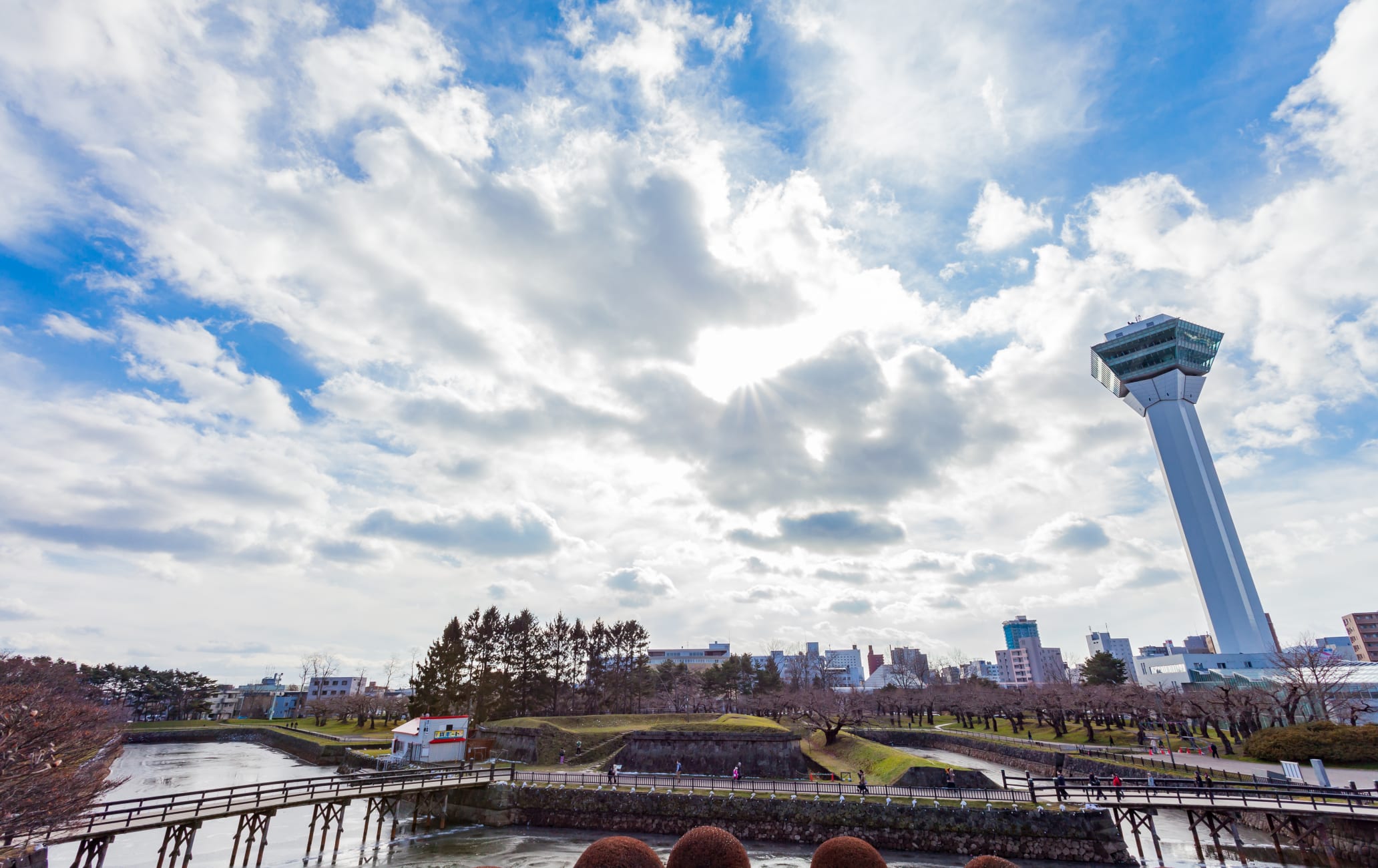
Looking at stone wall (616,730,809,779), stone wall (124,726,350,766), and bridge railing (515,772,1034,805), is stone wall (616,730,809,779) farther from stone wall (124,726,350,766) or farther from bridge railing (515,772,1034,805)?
stone wall (124,726,350,766)

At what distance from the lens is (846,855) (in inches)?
701

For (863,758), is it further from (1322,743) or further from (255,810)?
(255,810)

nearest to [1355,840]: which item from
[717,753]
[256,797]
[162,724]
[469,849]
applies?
[717,753]

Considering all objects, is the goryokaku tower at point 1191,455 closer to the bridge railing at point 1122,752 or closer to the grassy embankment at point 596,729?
the bridge railing at point 1122,752

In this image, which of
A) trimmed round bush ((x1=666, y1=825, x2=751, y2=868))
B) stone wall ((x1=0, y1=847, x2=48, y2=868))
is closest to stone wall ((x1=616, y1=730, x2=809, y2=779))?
trimmed round bush ((x1=666, y1=825, x2=751, y2=868))

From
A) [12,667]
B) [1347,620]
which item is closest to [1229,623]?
[1347,620]

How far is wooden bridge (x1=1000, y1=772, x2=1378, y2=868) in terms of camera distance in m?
28.5

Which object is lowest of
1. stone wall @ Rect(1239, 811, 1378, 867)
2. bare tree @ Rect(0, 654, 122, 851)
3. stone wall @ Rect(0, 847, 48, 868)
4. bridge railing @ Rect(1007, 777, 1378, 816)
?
stone wall @ Rect(1239, 811, 1378, 867)

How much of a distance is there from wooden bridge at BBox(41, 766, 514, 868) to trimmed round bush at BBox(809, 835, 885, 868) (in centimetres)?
2643

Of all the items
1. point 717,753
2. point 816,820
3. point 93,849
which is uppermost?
point 93,849

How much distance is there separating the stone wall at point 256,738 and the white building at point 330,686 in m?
50.4

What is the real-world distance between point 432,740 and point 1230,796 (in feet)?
180

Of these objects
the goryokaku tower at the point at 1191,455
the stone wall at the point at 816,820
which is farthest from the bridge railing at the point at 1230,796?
the goryokaku tower at the point at 1191,455

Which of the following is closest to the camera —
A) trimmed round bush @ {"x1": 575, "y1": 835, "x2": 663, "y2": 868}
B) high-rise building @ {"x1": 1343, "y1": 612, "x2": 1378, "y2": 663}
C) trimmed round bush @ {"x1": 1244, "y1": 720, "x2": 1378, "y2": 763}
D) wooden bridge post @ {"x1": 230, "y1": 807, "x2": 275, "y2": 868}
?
trimmed round bush @ {"x1": 575, "y1": 835, "x2": 663, "y2": 868}
